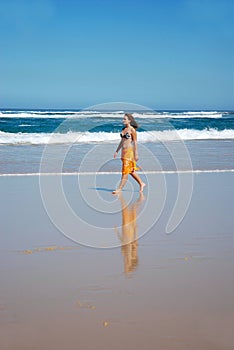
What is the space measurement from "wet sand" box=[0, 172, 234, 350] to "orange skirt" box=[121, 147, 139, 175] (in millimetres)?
2241

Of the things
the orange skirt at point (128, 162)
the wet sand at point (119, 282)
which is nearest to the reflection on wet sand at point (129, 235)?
the wet sand at point (119, 282)

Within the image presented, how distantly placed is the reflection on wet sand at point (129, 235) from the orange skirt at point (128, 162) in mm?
1053

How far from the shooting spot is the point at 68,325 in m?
3.22

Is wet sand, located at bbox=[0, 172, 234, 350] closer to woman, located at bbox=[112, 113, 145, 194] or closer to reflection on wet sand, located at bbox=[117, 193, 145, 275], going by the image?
reflection on wet sand, located at bbox=[117, 193, 145, 275]

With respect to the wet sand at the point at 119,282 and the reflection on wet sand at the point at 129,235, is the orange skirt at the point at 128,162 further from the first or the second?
the wet sand at the point at 119,282

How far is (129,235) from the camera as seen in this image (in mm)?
5855

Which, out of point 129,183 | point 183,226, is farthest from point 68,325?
point 129,183

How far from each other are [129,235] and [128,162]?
12.6 ft

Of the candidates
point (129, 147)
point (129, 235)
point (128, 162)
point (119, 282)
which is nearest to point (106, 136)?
point (129, 147)

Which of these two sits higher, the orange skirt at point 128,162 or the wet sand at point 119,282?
the orange skirt at point 128,162

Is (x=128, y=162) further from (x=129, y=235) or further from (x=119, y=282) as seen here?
(x=119, y=282)

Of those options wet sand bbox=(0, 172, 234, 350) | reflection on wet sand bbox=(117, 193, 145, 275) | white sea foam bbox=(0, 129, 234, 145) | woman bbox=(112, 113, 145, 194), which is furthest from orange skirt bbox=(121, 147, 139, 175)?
white sea foam bbox=(0, 129, 234, 145)

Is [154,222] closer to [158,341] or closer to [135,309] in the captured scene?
[135,309]

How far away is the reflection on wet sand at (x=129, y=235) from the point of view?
4.68 meters
